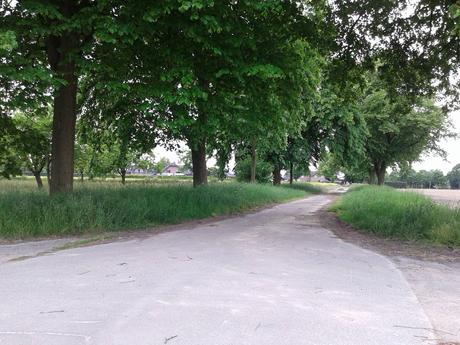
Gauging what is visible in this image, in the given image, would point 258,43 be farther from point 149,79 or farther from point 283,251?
point 283,251

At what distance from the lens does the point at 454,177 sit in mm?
145625

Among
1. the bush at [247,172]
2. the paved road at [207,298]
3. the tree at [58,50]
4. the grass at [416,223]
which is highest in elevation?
the tree at [58,50]

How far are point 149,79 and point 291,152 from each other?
2979cm

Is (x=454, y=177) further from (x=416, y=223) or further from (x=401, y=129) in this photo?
(x=416, y=223)

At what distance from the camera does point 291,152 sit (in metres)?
40.9

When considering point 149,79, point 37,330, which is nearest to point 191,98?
point 149,79

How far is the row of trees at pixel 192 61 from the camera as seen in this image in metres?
10.6

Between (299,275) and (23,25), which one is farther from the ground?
(23,25)

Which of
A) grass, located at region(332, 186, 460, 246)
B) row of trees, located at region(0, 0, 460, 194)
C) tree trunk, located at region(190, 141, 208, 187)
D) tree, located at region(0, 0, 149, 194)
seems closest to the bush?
tree trunk, located at region(190, 141, 208, 187)

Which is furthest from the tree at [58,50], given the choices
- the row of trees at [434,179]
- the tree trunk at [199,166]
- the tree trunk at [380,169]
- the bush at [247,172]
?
the row of trees at [434,179]

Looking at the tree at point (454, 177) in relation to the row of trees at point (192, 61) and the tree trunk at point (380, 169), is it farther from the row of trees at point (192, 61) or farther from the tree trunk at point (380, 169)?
the row of trees at point (192, 61)

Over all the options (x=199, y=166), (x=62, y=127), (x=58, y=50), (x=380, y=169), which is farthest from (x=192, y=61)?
(x=380, y=169)

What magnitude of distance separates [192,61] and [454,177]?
499ft

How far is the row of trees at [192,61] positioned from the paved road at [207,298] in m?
4.66
